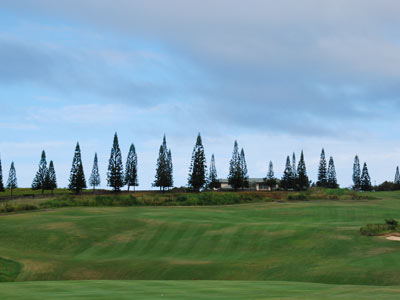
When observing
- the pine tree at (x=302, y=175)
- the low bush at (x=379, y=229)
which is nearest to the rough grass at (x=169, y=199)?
the low bush at (x=379, y=229)

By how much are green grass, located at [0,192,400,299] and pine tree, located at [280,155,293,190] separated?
107 metres

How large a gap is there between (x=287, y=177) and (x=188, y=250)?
12724 cm

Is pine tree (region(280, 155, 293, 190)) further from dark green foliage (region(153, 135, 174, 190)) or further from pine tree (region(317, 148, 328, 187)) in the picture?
dark green foliage (region(153, 135, 174, 190))

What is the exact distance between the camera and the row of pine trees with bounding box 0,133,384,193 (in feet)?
448

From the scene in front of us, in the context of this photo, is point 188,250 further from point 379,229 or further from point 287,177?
point 287,177

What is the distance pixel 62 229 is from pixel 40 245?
4.61 metres

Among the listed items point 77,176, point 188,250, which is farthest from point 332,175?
point 188,250

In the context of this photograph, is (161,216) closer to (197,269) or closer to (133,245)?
(133,245)

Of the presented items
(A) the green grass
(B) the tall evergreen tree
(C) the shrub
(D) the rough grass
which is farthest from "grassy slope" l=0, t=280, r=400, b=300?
(B) the tall evergreen tree

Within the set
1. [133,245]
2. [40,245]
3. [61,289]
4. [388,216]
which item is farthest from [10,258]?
[388,216]

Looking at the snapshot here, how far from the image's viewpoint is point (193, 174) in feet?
447

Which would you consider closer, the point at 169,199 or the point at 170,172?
the point at 169,199

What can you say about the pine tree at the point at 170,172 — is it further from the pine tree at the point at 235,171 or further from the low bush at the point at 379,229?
the low bush at the point at 379,229

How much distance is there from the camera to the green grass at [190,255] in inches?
865
